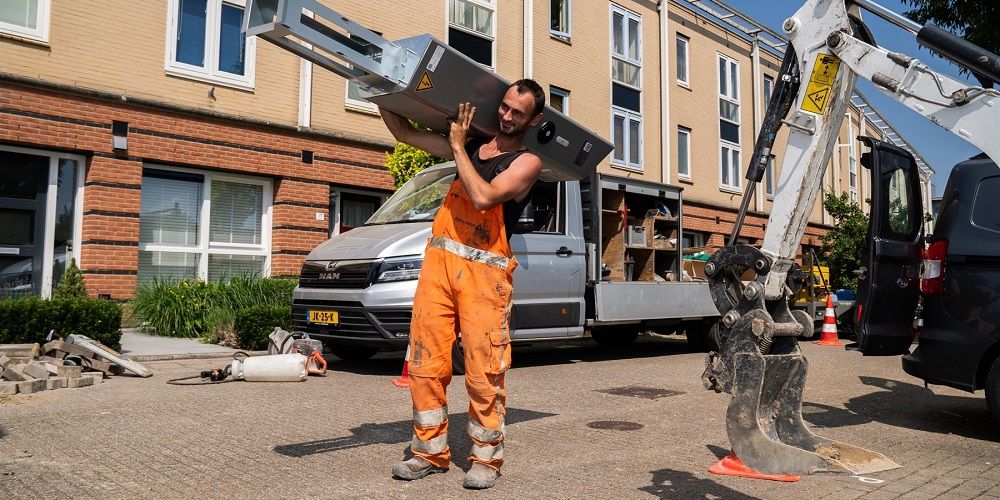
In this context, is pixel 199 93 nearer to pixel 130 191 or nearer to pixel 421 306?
pixel 130 191

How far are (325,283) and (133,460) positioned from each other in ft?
12.6

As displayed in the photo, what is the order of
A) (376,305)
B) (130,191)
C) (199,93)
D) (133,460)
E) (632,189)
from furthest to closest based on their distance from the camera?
(199,93) < (130,191) < (632,189) < (376,305) < (133,460)

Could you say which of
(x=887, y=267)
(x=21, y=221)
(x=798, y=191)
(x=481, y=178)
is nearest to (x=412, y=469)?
(x=481, y=178)

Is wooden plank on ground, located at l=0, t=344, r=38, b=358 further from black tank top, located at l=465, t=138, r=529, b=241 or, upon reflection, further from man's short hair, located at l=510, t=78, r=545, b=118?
man's short hair, located at l=510, t=78, r=545, b=118

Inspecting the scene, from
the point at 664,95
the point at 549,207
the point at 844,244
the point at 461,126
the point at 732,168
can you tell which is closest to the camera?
the point at 461,126

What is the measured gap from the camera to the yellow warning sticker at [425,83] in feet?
13.0

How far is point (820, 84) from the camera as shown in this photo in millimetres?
4500

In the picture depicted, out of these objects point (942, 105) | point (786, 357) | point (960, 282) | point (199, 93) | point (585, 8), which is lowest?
point (786, 357)

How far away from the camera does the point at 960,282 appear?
5.68 m

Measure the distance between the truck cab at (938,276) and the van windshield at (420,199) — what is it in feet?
14.1

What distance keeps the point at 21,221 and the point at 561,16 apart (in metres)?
13.4

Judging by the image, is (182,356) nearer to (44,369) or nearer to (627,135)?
(44,369)

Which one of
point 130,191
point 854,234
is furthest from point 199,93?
point 854,234

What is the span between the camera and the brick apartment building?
11.1 meters
